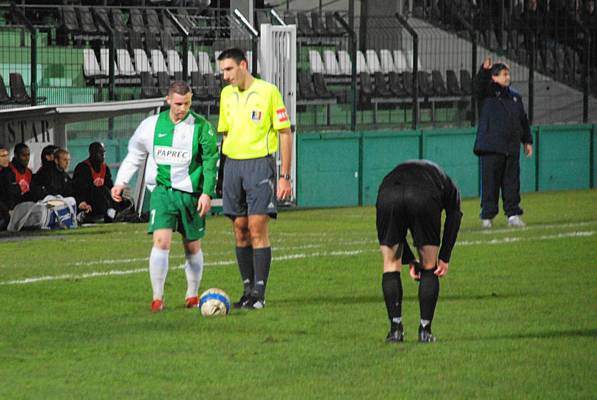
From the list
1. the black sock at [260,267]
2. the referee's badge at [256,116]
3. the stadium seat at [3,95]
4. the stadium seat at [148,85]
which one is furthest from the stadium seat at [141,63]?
the black sock at [260,267]

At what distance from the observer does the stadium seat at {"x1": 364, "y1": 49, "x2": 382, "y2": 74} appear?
99.1 ft

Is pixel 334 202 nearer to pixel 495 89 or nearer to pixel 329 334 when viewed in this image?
pixel 495 89

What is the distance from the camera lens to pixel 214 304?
11.9 m

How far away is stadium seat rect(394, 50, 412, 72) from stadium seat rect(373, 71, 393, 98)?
1.40ft

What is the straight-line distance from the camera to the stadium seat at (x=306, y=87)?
94.6 feet

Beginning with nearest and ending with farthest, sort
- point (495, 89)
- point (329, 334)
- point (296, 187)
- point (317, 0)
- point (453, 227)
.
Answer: point (453, 227)
point (329, 334)
point (495, 89)
point (296, 187)
point (317, 0)

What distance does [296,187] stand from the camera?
82.6ft

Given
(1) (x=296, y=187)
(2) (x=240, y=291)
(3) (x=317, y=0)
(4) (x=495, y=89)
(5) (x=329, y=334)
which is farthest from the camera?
(3) (x=317, y=0)

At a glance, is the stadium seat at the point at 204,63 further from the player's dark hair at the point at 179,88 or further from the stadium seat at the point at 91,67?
the player's dark hair at the point at 179,88

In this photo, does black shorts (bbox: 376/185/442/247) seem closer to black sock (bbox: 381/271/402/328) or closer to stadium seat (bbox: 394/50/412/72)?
black sock (bbox: 381/271/402/328)

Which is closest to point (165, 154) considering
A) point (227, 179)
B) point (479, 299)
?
point (227, 179)

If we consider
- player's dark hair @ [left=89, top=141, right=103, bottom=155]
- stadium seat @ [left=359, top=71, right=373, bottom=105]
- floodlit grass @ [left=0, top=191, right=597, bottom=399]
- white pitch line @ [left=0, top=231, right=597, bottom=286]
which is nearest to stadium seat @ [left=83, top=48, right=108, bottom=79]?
player's dark hair @ [left=89, top=141, right=103, bottom=155]

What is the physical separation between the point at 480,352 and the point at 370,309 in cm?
232

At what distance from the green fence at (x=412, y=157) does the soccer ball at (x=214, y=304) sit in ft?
43.5
